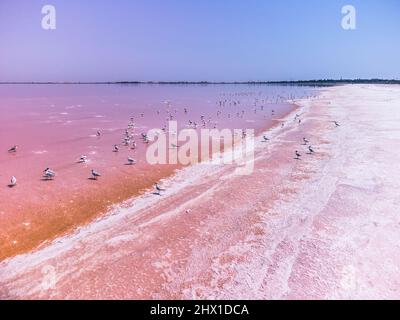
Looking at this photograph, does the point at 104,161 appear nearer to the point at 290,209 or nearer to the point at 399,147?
the point at 290,209

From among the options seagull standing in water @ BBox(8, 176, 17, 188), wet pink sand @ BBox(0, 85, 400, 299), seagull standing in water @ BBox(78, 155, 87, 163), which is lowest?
wet pink sand @ BBox(0, 85, 400, 299)

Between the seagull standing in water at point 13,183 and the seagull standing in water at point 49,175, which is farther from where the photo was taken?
the seagull standing in water at point 49,175

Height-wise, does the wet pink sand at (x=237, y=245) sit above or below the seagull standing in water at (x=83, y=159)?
below

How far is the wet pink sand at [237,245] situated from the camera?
8.98 metres

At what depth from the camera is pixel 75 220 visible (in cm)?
1301

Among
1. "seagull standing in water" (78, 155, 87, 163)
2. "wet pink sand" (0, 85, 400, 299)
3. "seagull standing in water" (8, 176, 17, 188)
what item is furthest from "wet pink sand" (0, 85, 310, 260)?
"wet pink sand" (0, 85, 400, 299)

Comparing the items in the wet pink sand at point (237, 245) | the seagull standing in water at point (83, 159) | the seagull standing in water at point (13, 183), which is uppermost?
the seagull standing in water at point (83, 159)

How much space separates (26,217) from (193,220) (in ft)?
20.7

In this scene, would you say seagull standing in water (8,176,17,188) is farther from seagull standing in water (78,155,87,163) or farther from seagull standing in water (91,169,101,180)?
seagull standing in water (78,155,87,163)

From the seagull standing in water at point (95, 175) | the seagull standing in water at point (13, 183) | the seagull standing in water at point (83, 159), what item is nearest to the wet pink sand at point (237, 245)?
the seagull standing in water at point (95, 175)

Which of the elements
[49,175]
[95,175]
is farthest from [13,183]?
[95,175]

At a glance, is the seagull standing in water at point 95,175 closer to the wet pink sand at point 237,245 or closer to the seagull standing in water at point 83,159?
the seagull standing in water at point 83,159

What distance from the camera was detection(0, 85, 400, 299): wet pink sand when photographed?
29.5 feet

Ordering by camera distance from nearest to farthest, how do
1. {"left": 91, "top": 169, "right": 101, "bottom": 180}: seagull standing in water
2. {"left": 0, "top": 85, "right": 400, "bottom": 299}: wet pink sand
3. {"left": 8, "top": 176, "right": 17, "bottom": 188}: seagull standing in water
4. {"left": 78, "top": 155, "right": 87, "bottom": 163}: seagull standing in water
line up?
{"left": 0, "top": 85, "right": 400, "bottom": 299}: wet pink sand
{"left": 8, "top": 176, "right": 17, "bottom": 188}: seagull standing in water
{"left": 91, "top": 169, "right": 101, "bottom": 180}: seagull standing in water
{"left": 78, "top": 155, "right": 87, "bottom": 163}: seagull standing in water
